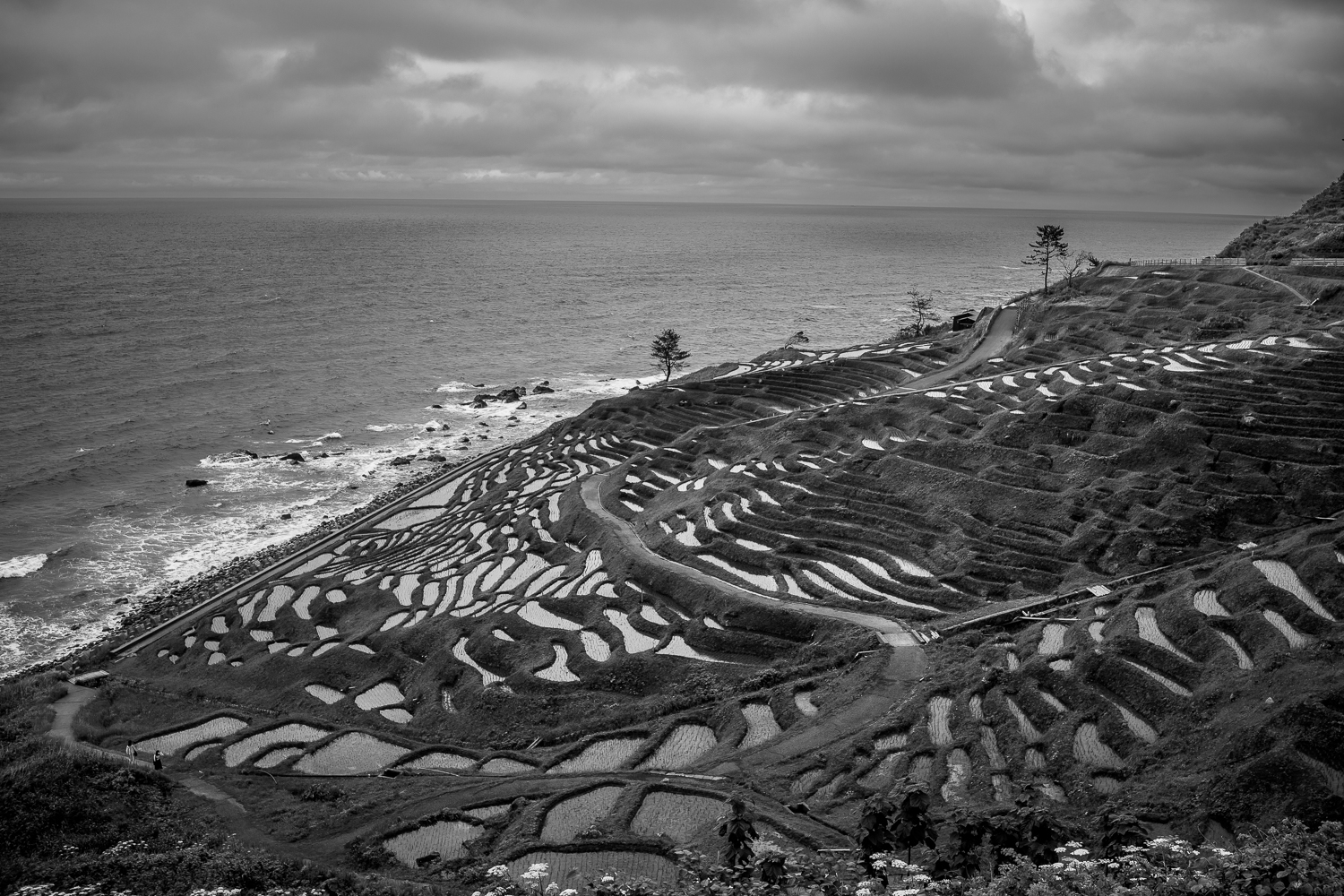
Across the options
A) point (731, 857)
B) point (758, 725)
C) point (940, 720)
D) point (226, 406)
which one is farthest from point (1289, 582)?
point (226, 406)

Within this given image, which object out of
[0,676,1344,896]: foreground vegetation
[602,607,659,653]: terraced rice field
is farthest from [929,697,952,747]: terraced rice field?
[602,607,659,653]: terraced rice field

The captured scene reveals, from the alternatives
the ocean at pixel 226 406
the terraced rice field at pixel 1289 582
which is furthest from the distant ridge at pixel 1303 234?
the terraced rice field at pixel 1289 582

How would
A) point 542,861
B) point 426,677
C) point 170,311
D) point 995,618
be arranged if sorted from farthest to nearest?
point 170,311 < point 426,677 < point 995,618 < point 542,861

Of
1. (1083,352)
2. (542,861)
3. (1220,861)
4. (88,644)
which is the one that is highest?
(1083,352)

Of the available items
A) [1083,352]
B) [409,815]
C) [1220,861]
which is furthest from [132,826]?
[1083,352]

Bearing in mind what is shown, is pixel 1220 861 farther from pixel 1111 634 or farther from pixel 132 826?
pixel 132 826

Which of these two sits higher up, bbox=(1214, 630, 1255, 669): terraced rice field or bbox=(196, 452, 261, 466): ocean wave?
bbox=(1214, 630, 1255, 669): terraced rice field

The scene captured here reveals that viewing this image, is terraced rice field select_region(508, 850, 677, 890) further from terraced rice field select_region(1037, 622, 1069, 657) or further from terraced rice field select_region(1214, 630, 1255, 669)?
terraced rice field select_region(1214, 630, 1255, 669)
